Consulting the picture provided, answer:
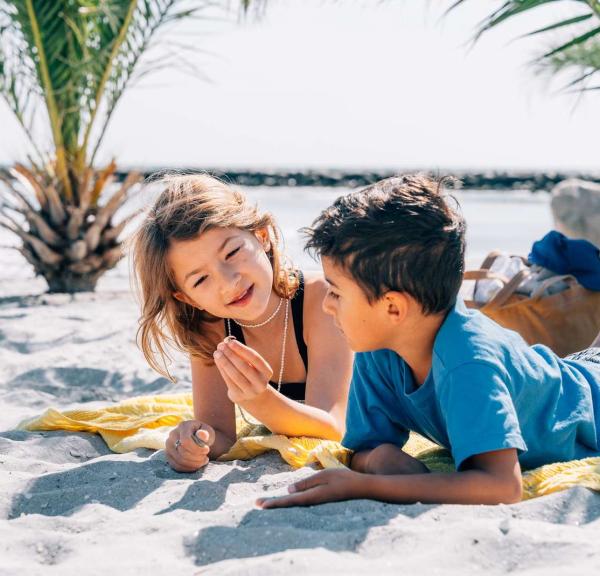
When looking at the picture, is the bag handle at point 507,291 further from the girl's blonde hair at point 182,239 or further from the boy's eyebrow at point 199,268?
the boy's eyebrow at point 199,268

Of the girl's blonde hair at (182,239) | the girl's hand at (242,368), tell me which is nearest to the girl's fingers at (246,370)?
the girl's hand at (242,368)

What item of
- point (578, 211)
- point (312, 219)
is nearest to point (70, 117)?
point (578, 211)

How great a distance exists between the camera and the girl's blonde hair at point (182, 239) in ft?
8.40

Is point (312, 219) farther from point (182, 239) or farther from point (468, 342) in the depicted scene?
point (468, 342)

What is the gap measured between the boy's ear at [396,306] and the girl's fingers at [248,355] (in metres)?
0.36

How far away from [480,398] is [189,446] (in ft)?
2.88

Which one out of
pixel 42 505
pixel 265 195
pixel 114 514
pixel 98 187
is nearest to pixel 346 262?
pixel 114 514

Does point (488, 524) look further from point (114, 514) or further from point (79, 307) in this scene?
point (79, 307)

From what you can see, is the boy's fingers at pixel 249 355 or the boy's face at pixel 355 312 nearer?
the boy's face at pixel 355 312

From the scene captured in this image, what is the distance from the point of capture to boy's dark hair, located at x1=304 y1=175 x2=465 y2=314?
199 centimetres

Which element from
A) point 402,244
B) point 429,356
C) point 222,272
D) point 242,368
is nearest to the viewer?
point 402,244

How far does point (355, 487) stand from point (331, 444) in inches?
19.7

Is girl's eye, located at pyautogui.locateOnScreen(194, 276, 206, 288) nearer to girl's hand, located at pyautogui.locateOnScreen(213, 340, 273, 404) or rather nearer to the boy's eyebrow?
the boy's eyebrow

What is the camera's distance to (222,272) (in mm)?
2496
